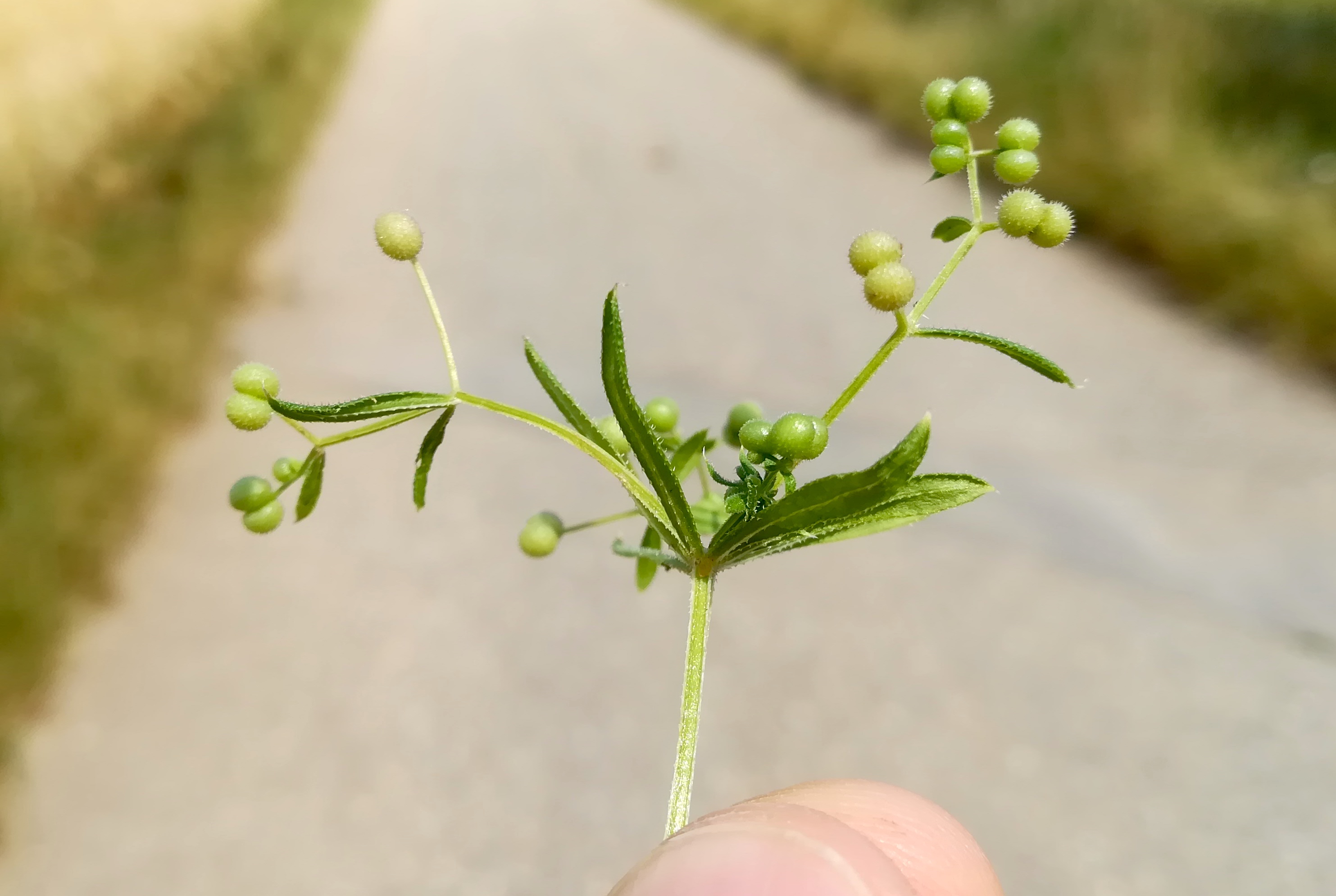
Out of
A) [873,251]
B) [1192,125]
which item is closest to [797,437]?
[873,251]

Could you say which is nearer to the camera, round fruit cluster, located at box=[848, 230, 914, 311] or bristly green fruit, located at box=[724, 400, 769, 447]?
round fruit cluster, located at box=[848, 230, 914, 311]

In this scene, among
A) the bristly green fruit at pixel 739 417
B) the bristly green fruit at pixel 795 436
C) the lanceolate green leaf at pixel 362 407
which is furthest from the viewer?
the bristly green fruit at pixel 739 417

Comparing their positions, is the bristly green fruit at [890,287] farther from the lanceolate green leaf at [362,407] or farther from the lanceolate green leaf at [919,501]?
the lanceolate green leaf at [362,407]

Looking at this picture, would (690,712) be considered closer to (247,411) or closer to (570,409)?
(570,409)

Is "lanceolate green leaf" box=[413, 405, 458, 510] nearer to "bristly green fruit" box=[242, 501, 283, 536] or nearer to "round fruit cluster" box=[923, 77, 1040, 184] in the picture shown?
"bristly green fruit" box=[242, 501, 283, 536]

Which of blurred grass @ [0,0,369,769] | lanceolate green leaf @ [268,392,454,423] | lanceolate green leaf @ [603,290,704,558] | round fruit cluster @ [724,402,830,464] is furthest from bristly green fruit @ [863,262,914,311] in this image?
blurred grass @ [0,0,369,769]

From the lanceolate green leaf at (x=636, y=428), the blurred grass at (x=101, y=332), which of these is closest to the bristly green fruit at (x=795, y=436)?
the lanceolate green leaf at (x=636, y=428)
